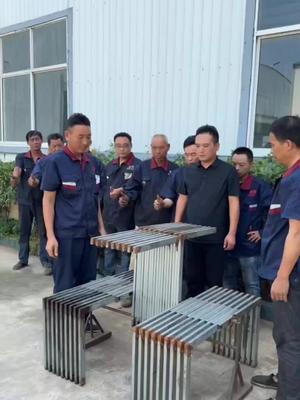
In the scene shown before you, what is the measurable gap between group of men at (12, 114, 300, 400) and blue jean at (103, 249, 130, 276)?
431 millimetres

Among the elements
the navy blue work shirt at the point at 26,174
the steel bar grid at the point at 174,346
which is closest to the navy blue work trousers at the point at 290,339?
the steel bar grid at the point at 174,346

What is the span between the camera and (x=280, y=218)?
2.03m

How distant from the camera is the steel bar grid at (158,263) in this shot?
8.63 feet

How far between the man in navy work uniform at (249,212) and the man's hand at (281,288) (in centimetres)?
127

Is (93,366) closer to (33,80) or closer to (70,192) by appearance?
(70,192)

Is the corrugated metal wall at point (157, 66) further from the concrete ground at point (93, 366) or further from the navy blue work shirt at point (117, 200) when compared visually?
the concrete ground at point (93, 366)

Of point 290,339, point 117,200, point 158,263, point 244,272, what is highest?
point 117,200

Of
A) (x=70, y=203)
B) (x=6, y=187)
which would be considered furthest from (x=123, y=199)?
(x=6, y=187)

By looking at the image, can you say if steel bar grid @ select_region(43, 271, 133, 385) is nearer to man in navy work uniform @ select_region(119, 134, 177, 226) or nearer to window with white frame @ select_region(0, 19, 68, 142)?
man in navy work uniform @ select_region(119, 134, 177, 226)

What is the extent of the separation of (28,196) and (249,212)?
2.72 m

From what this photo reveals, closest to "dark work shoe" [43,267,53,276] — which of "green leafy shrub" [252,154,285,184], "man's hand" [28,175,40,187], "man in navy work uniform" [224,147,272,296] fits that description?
"man's hand" [28,175,40,187]

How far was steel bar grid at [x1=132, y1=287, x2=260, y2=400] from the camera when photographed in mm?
2004

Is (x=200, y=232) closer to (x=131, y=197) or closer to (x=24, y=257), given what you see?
(x=131, y=197)

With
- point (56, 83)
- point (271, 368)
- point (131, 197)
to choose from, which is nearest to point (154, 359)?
point (271, 368)
